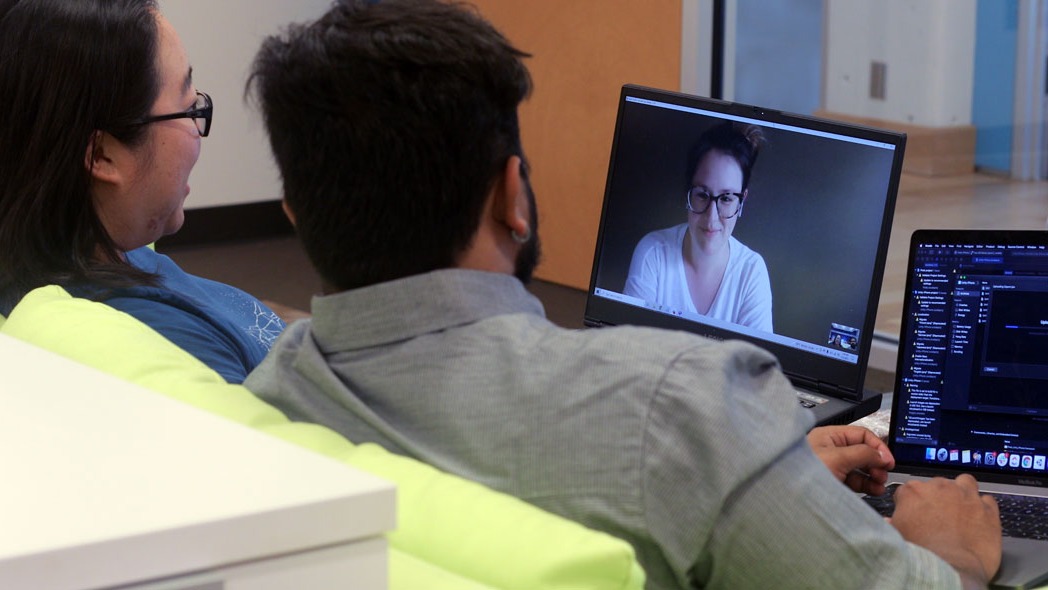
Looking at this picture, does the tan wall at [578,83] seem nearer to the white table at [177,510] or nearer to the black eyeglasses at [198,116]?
the black eyeglasses at [198,116]

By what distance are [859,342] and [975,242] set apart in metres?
0.21

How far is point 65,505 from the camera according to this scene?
2.40 ft

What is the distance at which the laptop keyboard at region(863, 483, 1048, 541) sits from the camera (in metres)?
1.38

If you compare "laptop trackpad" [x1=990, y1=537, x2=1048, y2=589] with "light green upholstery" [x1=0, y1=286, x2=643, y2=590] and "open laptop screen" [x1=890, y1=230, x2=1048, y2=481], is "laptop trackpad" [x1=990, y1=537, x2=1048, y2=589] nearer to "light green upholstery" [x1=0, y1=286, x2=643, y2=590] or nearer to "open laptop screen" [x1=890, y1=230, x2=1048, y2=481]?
"open laptop screen" [x1=890, y1=230, x2=1048, y2=481]

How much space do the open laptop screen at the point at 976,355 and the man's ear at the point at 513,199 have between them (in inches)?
22.2

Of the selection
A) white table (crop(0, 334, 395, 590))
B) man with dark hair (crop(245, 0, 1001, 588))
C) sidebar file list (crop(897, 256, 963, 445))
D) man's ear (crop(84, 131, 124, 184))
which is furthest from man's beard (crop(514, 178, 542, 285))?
man's ear (crop(84, 131, 124, 184))

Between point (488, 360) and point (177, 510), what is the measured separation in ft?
1.11

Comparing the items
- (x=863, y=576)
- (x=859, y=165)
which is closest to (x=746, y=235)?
(x=859, y=165)

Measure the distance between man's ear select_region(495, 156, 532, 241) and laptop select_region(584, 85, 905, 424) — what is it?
24.6 inches

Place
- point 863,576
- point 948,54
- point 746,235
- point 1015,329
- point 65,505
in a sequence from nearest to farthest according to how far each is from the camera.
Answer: point 65,505 < point 863,576 < point 1015,329 < point 746,235 < point 948,54

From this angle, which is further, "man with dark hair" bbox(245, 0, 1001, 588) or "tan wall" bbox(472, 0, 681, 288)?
"tan wall" bbox(472, 0, 681, 288)

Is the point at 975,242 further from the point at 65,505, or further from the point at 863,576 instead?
the point at 65,505

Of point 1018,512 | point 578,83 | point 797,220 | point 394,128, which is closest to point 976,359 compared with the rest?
point 1018,512

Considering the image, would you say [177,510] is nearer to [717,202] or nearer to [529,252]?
[529,252]
